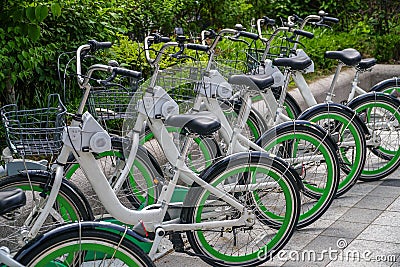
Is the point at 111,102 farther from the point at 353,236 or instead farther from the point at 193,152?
the point at 353,236

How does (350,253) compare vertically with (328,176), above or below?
below

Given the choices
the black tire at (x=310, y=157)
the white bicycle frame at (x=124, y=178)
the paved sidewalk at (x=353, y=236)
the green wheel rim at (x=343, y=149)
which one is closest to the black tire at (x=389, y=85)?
the paved sidewalk at (x=353, y=236)

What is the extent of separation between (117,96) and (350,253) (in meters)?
1.88

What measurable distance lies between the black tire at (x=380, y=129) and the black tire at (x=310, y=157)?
99 cm

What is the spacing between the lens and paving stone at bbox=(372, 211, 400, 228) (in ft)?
17.6

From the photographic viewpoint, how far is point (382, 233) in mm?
5176

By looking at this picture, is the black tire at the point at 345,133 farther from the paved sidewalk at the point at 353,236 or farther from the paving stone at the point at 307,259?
the paving stone at the point at 307,259

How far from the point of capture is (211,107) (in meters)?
5.08

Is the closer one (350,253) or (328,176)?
(350,253)

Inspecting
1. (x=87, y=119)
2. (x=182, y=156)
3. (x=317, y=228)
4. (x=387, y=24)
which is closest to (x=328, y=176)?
(x=317, y=228)

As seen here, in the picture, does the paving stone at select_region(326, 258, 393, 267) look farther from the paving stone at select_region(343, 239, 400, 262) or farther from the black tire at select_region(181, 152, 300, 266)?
the black tire at select_region(181, 152, 300, 266)

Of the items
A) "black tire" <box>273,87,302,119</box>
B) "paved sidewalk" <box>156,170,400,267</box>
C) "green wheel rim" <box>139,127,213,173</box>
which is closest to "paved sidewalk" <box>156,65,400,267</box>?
"paved sidewalk" <box>156,170,400,267</box>

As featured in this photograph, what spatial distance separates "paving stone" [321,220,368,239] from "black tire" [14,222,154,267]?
87.4 inches

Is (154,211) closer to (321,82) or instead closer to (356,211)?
(356,211)
